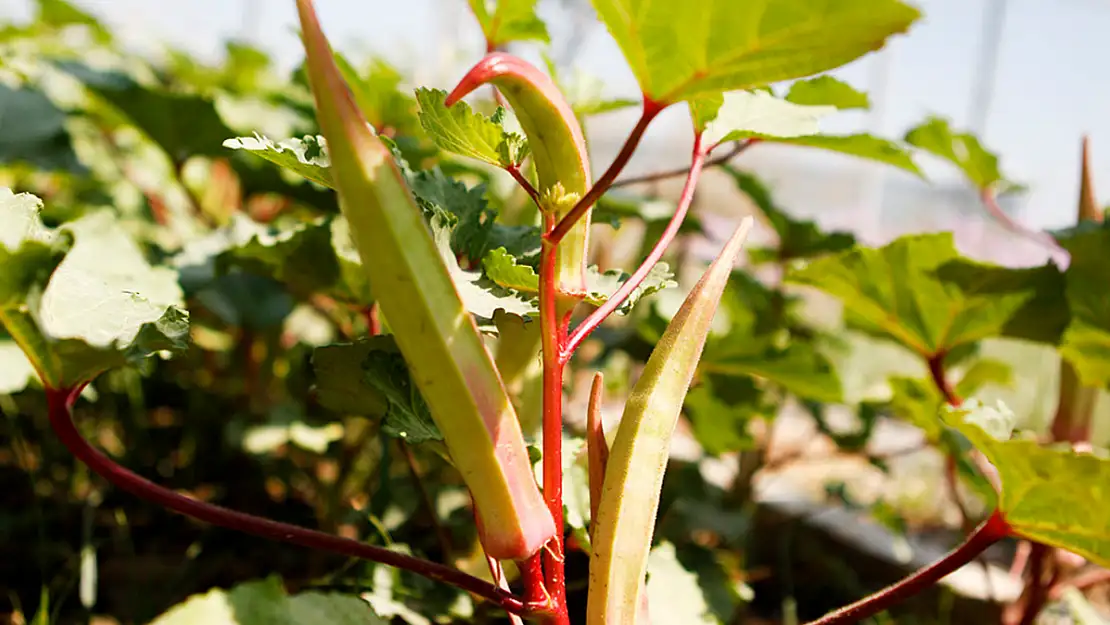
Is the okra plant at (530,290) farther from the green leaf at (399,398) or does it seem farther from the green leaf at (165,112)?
the green leaf at (165,112)

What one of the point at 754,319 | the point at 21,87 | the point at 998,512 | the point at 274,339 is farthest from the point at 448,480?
the point at 21,87

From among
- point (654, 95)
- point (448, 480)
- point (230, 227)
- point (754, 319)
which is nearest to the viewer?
point (654, 95)

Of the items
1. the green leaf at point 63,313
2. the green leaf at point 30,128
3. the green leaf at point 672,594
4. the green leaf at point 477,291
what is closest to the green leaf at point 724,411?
the green leaf at point 672,594

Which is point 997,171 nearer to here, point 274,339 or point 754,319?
point 754,319

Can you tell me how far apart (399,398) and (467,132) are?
17 cm

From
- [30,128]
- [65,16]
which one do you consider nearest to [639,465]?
[30,128]

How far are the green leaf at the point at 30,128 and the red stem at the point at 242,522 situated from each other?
671 mm

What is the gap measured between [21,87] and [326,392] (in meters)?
0.83

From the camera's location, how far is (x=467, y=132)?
393mm

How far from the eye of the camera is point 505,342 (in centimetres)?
62

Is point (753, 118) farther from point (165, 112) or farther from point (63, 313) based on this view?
point (165, 112)

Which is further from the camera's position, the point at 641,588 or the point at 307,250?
the point at 307,250

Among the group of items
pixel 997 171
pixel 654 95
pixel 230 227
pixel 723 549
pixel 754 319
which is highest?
pixel 654 95

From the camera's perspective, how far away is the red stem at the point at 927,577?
488mm
